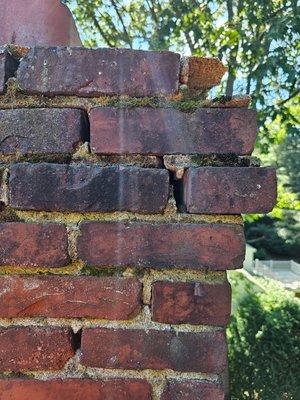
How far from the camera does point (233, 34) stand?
4539 millimetres

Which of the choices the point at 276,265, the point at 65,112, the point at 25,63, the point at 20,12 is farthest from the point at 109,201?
the point at 276,265

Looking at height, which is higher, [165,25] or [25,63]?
[165,25]

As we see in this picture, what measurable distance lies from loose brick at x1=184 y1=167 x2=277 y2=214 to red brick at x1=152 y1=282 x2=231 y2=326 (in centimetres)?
14

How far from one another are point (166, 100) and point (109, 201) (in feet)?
0.70

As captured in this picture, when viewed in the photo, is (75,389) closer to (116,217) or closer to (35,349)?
(35,349)

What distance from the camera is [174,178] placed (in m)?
0.90

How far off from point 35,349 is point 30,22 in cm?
73

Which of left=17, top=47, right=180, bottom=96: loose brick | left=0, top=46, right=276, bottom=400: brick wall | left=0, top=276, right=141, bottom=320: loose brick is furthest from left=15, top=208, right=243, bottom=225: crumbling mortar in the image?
left=17, top=47, right=180, bottom=96: loose brick

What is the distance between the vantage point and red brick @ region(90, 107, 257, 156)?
0.88 metres

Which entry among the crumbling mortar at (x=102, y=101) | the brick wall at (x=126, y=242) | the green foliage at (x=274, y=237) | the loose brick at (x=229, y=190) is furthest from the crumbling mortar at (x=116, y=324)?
the green foliage at (x=274, y=237)

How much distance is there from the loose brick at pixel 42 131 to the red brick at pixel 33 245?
0.46ft

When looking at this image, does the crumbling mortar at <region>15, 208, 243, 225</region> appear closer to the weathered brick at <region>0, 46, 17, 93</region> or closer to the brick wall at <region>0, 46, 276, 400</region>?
the brick wall at <region>0, 46, 276, 400</region>

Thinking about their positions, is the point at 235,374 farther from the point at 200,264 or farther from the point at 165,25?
the point at 200,264

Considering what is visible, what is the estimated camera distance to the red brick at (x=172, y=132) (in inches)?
34.5
